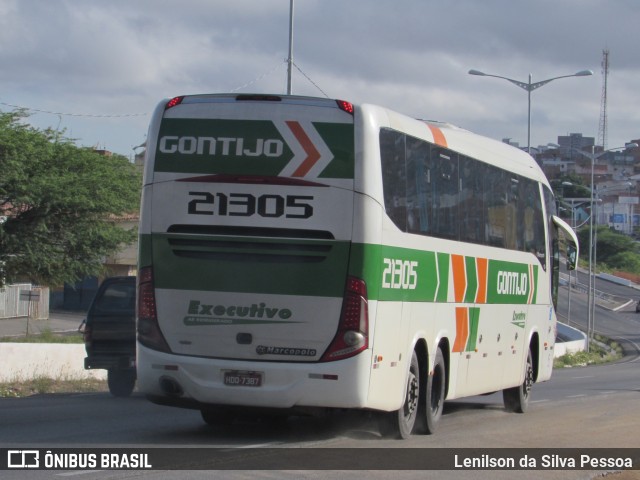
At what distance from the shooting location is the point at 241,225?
Result: 36.2 feet

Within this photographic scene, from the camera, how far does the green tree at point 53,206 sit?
104ft

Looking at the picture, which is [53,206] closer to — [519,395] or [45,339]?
[45,339]

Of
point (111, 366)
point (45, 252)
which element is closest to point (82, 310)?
point (45, 252)

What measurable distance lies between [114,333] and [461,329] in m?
7.19

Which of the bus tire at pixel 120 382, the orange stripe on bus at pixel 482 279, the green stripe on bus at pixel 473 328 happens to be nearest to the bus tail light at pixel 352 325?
the green stripe on bus at pixel 473 328

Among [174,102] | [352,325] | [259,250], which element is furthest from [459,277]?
[174,102]

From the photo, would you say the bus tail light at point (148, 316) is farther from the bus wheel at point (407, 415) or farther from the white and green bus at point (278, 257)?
the bus wheel at point (407, 415)

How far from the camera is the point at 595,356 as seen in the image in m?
54.1

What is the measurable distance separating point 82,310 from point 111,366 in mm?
52541

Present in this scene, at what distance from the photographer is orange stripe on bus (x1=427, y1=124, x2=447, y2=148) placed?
13.0 m

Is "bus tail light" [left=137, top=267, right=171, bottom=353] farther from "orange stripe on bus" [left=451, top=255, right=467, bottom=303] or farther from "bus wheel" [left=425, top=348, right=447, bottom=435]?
"orange stripe on bus" [left=451, top=255, right=467, bottom=303]

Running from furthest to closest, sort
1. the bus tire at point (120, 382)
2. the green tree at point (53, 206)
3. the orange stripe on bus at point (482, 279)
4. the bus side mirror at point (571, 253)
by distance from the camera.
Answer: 1. the green tree at point (53, 206)
2. the bus side mirror at point (571, 253)
3. the bus tire at point (120, 382)
4. the orange stripe on bus at point (482, 279)

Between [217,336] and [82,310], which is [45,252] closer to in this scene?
[217,336]

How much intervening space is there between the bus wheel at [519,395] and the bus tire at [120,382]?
626cm
